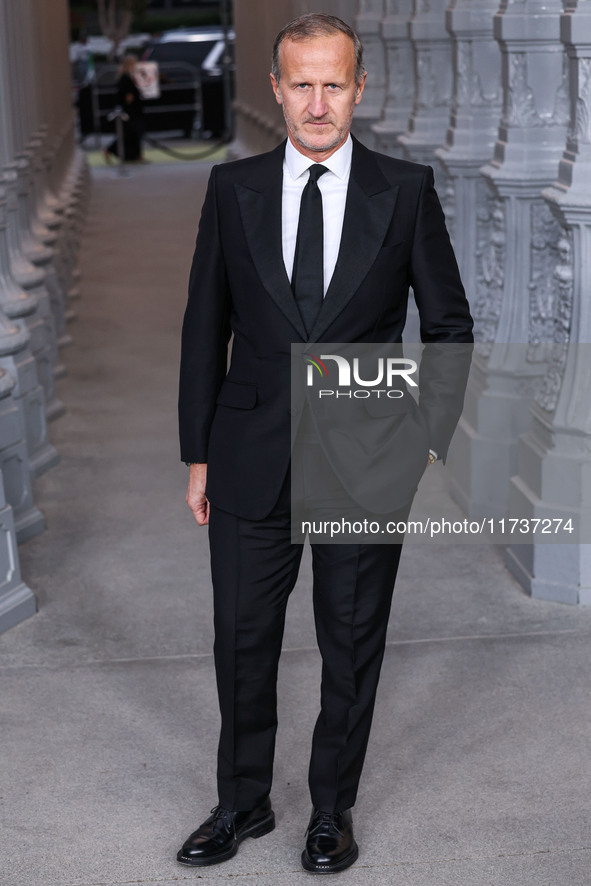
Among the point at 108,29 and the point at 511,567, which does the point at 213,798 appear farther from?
A: the point at 108,29

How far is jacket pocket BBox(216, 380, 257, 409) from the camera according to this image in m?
2.93

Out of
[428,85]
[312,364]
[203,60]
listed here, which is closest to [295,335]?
[312,364]

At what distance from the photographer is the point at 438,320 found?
2932mm

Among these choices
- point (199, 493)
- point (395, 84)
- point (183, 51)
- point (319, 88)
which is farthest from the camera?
point (183, 51)

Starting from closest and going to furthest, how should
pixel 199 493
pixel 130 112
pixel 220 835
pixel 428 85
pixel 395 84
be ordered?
pixel 199 493 → pixel 220 835 → pixel 428 85 → pixel 395 84 → pixel 130 112

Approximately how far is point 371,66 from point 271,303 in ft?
21.4

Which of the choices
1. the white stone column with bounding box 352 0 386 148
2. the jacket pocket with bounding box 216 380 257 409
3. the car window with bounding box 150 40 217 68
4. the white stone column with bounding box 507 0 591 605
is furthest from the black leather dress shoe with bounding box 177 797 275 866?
the car window with bounding box 150 40 217 68

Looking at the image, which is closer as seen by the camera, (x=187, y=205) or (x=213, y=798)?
(x=213, y=798)

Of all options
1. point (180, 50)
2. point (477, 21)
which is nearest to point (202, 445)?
point (477, 21)

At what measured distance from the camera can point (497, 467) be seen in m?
5.70

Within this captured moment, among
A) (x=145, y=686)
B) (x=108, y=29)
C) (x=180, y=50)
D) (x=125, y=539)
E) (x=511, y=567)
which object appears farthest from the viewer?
(x=108, y=29)

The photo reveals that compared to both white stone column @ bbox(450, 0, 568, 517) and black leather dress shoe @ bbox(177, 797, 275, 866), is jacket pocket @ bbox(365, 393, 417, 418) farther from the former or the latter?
white stone column @ bbox(450, 0, 568, 517)

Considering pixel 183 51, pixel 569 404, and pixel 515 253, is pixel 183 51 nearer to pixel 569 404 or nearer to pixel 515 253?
pixel 515 253

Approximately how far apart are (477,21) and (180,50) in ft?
83.2
